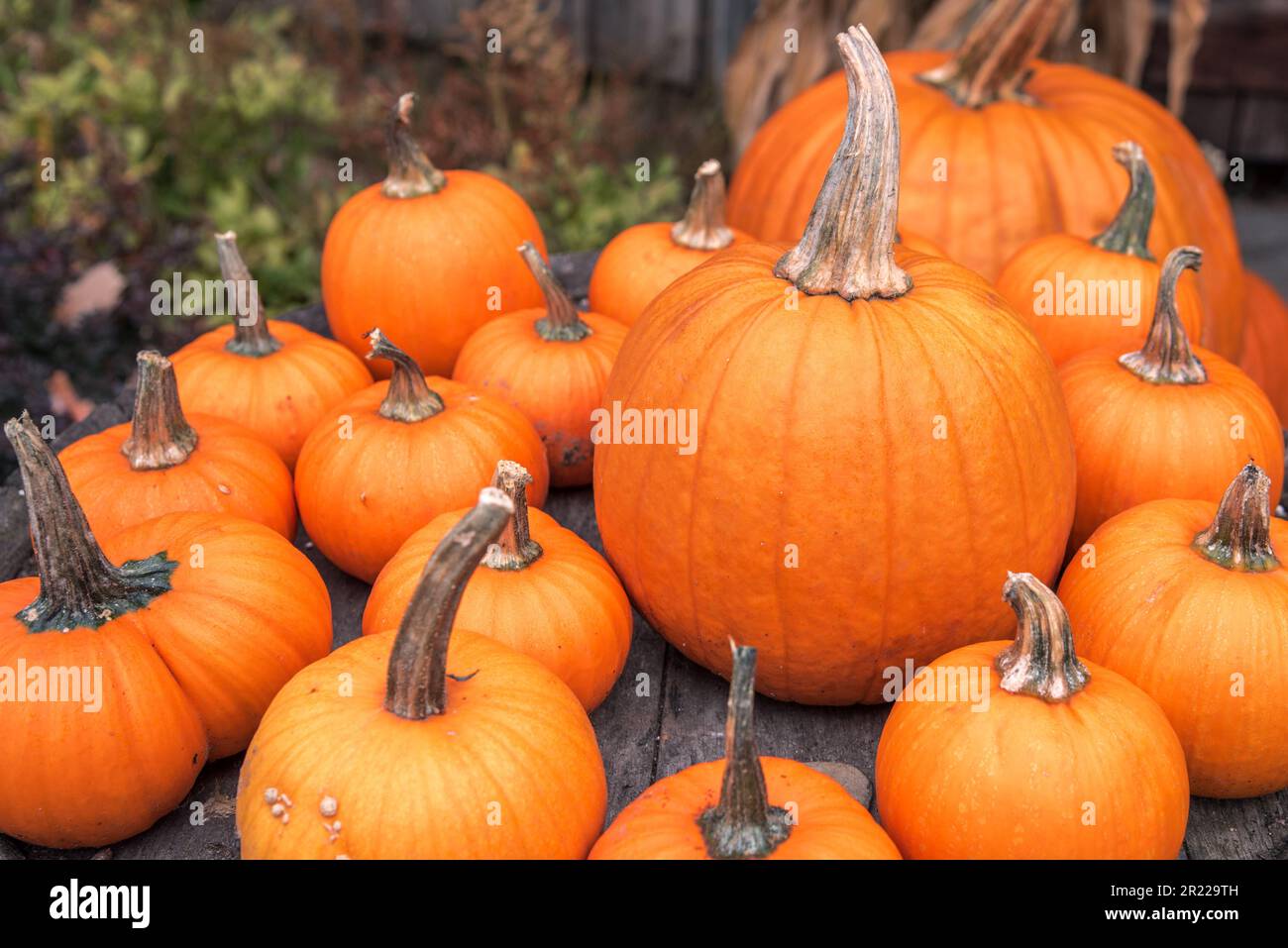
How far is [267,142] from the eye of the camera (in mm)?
5609

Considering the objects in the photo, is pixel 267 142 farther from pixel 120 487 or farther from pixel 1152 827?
pixel 1152 827

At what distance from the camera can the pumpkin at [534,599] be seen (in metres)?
1.82

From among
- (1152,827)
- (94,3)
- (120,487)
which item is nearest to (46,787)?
(120,487)

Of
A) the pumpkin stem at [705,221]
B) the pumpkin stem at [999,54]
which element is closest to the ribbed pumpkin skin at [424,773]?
the pumpkin stem at [705,221]

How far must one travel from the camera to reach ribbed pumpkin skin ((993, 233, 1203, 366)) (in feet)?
7.89

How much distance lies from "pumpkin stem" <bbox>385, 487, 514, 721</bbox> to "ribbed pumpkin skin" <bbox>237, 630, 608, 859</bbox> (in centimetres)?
3

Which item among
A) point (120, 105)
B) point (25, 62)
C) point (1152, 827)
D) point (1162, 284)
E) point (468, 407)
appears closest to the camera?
point (1152, 827)

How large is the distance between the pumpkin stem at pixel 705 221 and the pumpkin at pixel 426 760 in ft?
4.37

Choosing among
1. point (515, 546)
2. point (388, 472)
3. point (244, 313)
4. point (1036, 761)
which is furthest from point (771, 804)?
point (244, 313)

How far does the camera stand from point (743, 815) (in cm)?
138

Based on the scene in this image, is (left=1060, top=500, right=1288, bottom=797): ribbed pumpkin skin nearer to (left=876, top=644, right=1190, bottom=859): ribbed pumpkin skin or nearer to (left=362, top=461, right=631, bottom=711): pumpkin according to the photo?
(left=876, top=644, right=1190, bottom=859): ribbed pumpkin skin

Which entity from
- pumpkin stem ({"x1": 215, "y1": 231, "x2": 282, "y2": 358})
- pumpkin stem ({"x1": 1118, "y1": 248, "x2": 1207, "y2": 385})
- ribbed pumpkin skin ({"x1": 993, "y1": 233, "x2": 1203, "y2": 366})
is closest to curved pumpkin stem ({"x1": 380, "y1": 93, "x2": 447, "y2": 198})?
pumpkin stem ({"x1": 215, "y1": 231, "x2": 282, "y2": 358})

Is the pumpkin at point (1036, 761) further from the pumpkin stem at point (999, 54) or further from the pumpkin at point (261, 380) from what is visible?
the pumpkin stem at point (999, 54)
